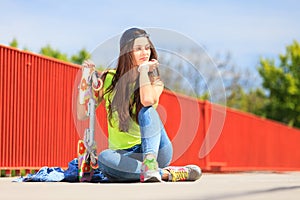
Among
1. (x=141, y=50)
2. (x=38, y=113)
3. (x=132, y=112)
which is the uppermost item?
(x=141, y=50)

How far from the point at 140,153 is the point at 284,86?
108ft

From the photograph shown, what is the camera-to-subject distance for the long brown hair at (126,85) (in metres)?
5.02

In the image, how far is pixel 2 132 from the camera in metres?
8.60

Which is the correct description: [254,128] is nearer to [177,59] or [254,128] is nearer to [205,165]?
[205,165]

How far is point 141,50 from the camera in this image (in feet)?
16.8

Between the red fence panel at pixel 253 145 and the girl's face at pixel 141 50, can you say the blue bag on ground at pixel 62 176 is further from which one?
the red fence panel at pixel 253 145

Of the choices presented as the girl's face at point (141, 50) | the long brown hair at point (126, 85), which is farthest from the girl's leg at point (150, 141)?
the girl's face at point (141, 50)

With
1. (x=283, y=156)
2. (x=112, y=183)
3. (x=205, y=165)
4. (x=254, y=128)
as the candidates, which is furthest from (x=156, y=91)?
(x=283, y=156)

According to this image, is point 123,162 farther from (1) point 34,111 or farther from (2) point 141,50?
(1) point 34,111

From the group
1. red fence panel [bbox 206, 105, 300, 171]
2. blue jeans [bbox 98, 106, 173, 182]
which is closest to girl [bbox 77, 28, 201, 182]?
blue jeans [bbox 98, 106, 173, 182]

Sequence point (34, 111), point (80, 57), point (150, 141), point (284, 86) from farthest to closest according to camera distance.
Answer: point (80, 57) < point (284, 86) < point (34, 111) < point (150, 141)

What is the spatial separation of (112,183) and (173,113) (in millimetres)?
9000

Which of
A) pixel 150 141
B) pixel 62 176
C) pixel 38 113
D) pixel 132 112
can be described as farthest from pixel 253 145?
pixel 150 141

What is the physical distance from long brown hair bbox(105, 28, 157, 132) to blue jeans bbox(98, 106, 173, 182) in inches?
6.9
